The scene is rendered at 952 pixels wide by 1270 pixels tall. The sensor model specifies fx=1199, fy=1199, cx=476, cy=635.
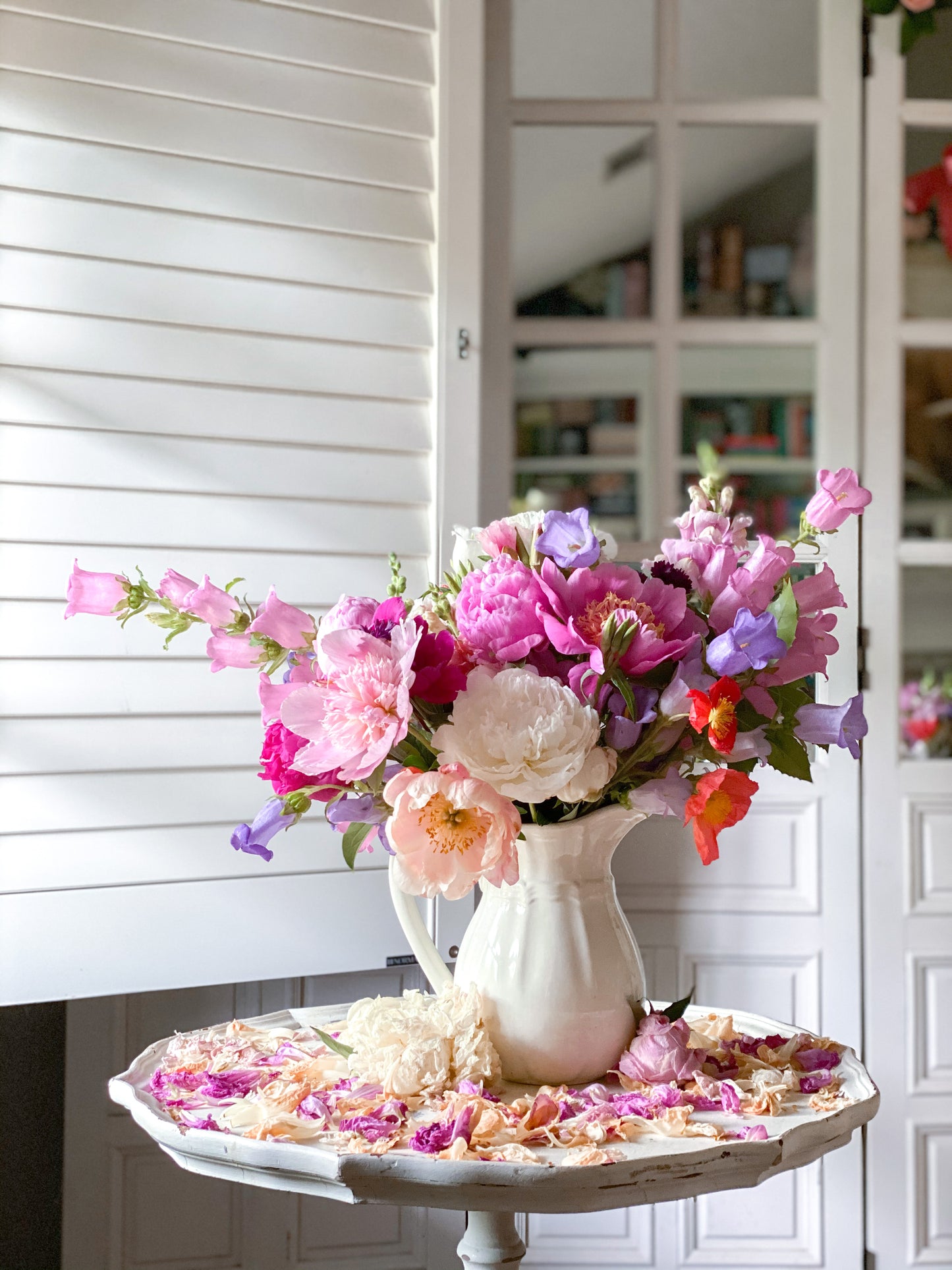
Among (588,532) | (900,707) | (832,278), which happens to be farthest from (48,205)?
(900,707)

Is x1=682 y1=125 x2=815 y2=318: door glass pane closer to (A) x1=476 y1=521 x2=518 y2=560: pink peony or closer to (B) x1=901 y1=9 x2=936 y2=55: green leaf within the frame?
(B) x1=901 y1=9 x2=936 y2=55: green leaf

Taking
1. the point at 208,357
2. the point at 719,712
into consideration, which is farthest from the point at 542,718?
the point at 208,357

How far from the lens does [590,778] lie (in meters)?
0.92

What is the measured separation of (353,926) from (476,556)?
0.75 metres

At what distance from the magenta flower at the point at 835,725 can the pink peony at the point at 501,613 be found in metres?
0.23

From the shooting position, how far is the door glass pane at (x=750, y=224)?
6.64 feet

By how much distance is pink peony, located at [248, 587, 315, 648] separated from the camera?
952 millimetres

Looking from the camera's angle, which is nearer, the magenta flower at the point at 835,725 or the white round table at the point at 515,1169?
the white round table at the point at 515,1169

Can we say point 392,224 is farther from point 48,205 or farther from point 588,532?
point 588,532

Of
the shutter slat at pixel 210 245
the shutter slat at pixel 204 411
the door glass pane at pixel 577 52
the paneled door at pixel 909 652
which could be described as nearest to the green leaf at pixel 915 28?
the paneled door at pixel 909 652

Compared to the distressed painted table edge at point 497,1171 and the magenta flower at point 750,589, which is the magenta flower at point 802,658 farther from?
the distressed painted table edge at point 497,1171

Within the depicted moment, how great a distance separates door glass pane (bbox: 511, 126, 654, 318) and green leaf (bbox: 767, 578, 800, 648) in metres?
1.21

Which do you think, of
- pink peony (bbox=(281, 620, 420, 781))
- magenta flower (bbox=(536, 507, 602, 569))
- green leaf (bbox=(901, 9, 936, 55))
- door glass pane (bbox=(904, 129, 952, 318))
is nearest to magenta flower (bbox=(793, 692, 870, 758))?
magenta flower (bbox=(536, 507, 602, 569))

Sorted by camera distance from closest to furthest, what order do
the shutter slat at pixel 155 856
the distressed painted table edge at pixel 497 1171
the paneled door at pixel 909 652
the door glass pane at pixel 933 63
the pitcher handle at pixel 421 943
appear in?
the distressed painted table edge at pixel 497 1171 → the pitcher handle at pixel 421 943 → the shutter slat at pixel 155 856 → the paneled door at pixel 909 652 → the door glass pane at pixel 933 63
